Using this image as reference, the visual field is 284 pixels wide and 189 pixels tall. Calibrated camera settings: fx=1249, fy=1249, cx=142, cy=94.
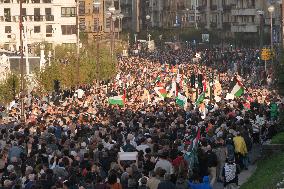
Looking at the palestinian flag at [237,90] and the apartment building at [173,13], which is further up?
the apartment building at [173,13]

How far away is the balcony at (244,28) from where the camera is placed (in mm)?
144875

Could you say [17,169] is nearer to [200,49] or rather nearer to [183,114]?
[183,114]

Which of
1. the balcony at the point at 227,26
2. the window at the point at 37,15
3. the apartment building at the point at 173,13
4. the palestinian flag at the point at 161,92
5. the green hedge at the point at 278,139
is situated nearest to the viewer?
the green hedge at the point at 278,139

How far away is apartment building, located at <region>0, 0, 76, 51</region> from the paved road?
306 ft

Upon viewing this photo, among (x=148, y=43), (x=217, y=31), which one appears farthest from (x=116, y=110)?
(x=217, y=31)

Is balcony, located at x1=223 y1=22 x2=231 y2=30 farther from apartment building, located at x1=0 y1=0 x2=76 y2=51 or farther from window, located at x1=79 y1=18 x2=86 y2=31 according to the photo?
apartment building, located at x1=0 y1=0 x2=76 y2=51

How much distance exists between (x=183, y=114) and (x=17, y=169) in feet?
51.8

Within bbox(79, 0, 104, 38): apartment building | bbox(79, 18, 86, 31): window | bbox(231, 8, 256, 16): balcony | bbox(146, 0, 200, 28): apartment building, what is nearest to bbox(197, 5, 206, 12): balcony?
bbox(146, 0, 200, 28): apartment building

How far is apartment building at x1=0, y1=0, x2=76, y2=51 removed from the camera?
129 metres

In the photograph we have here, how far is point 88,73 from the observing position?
3199 inches

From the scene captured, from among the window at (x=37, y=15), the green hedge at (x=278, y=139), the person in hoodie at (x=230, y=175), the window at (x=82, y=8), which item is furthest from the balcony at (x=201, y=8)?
the person in hoodie at (x=230, y=175)

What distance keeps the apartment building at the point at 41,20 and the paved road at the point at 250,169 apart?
93.3 metres

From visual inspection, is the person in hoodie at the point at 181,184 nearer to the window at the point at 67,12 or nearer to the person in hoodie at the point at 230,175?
the person in hoodie at the point at 230,175

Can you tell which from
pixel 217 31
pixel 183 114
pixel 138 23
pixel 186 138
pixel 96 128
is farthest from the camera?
pixel 138 23
